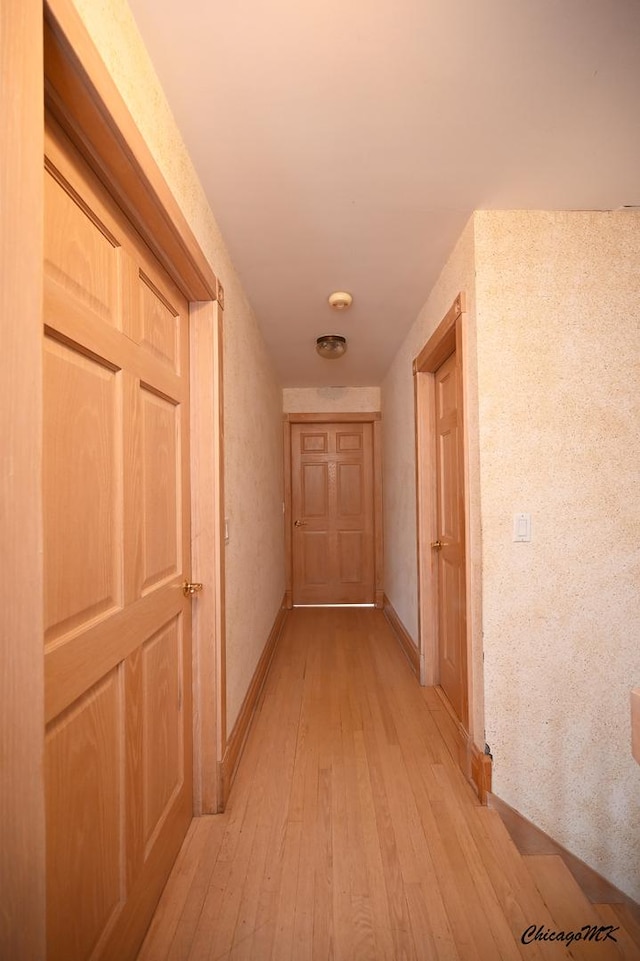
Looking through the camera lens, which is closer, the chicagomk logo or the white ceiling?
the white ceiling

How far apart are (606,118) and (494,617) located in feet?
5.57

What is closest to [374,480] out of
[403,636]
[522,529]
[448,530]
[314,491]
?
[314,491]

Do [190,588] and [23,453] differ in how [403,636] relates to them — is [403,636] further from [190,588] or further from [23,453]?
[23,453]

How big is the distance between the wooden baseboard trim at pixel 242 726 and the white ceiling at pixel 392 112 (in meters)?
2.15

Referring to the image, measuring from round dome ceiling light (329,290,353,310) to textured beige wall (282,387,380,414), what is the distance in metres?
2.08

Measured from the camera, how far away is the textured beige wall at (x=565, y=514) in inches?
69.2

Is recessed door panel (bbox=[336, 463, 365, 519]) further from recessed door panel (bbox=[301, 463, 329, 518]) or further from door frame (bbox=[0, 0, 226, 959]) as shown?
Answer: door frame (bbox=[0, 0, 226, 959])

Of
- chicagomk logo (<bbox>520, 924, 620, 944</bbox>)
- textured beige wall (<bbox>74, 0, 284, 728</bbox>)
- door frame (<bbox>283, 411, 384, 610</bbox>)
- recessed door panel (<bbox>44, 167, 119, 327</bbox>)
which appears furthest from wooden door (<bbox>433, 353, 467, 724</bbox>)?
door frame (<bbox>283, 411, 384, 610</bbox>)

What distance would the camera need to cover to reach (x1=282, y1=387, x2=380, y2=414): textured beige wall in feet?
15.5

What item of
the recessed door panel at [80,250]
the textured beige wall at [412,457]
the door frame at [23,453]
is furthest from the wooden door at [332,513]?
the door frame at [23,453]

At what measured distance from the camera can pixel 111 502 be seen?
106 cm

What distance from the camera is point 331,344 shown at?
322 cm

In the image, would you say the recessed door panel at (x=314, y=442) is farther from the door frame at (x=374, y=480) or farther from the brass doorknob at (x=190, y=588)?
the brass doorknob at (x=190, y=588)

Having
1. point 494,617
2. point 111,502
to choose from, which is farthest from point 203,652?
point 494,617
